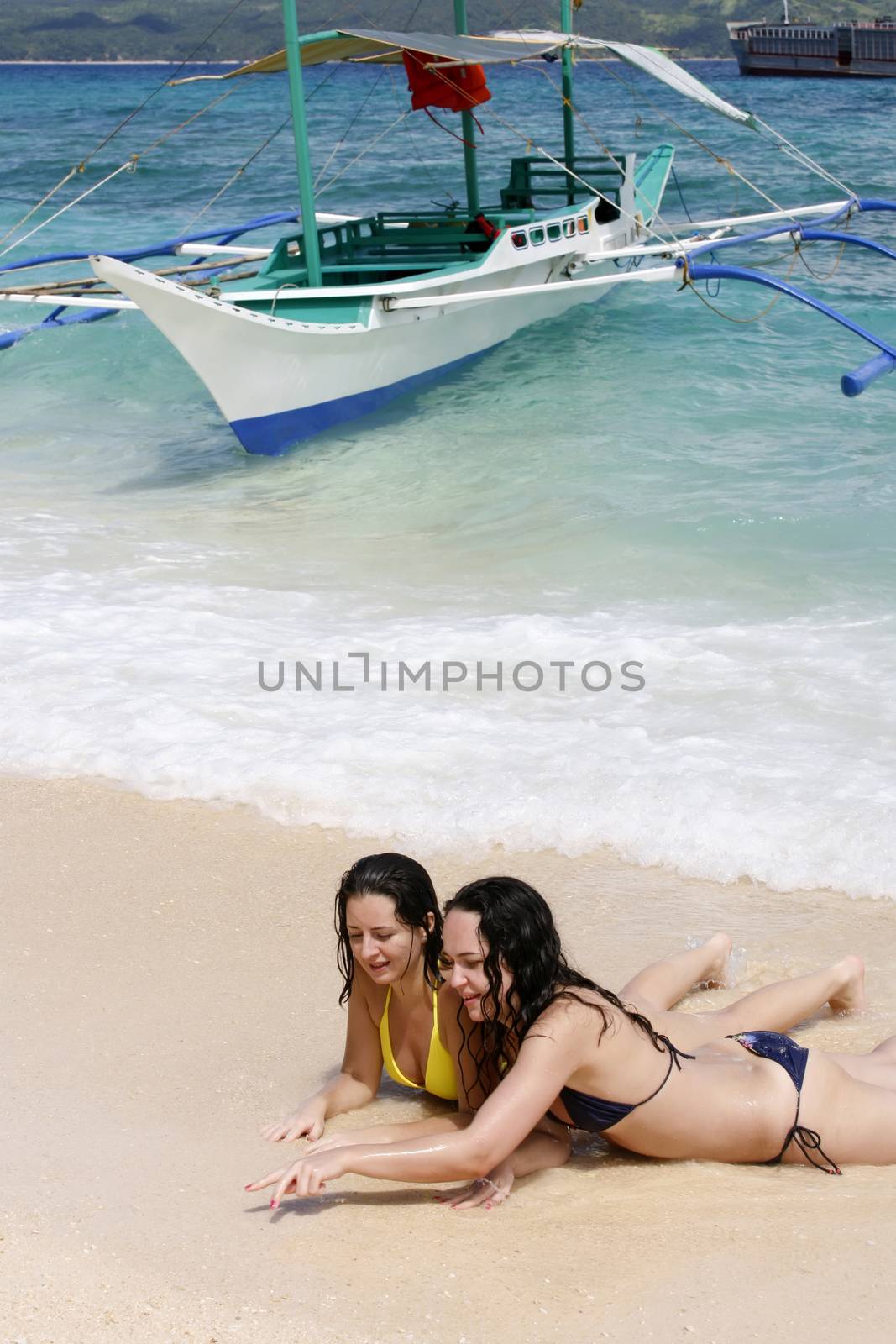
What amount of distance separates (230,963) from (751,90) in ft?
184

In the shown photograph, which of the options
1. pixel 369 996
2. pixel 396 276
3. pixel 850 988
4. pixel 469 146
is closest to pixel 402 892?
pixel 369 996

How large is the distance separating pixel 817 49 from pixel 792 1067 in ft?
223

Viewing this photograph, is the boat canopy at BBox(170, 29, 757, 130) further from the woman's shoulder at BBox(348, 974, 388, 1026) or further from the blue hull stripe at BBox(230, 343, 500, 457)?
the woman's shoulder at BBox(348, 974, 388, 1026)

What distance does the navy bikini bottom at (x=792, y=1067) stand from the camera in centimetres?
258

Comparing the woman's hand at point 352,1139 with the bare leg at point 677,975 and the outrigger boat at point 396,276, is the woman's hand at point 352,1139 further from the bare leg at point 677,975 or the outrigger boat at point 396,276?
the outrigger boat at point 396,276

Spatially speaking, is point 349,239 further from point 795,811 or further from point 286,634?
point 795,811

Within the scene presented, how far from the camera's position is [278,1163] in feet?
A: 8.31

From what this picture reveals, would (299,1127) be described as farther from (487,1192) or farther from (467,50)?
(467,50)

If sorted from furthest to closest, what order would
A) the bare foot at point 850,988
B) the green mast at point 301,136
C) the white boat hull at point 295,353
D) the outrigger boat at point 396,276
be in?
the green mast at point 301,136 → the outrigger boat at point 396,276 → the white boat hull at point 295,353 → the bare foot at point 850,988

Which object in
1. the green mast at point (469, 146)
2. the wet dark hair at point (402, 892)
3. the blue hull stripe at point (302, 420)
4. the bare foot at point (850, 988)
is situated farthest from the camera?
the green mast at point (469, 146)

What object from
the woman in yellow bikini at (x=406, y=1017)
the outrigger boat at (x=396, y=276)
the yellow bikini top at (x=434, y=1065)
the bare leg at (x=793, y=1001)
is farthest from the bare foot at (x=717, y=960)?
the outrigger boat at (x=396, y=276)

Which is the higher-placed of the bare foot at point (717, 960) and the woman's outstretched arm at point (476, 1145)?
the woman's outstretched arm at point (476, 1145)

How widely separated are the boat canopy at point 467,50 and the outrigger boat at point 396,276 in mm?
25

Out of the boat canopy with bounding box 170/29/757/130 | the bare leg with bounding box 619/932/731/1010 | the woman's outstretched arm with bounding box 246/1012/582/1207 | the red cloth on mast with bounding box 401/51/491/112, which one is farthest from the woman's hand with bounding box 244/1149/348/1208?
the red cloth on mast with bounding box 401/51/491/112
